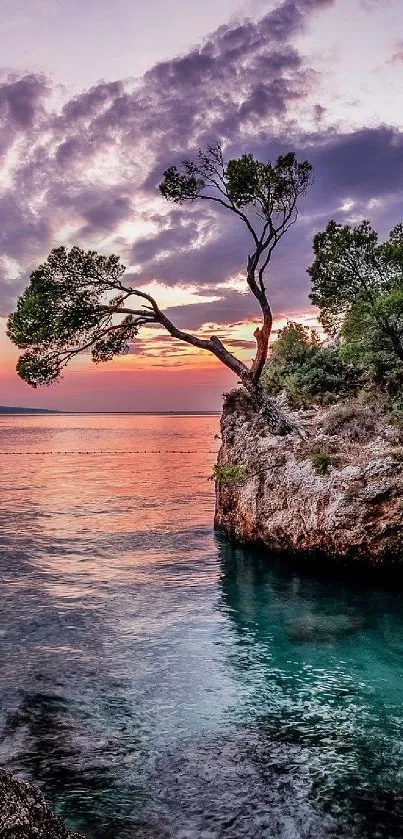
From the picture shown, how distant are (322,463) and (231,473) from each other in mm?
4801

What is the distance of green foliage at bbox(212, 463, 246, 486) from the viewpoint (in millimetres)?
24184

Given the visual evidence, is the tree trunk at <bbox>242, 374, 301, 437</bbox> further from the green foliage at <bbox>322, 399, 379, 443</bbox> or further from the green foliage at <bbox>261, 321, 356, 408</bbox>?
the green foliage at <bbox>261, 321, 356, 408</bbox>

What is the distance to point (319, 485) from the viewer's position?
2045 cm

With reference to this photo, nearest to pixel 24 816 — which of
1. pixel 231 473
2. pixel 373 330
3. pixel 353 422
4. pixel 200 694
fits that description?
pixel 200 694

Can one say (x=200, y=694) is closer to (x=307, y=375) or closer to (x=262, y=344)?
(x=262, y=344)

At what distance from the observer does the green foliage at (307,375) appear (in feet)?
90.6

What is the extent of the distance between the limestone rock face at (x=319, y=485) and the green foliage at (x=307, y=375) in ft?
5.72

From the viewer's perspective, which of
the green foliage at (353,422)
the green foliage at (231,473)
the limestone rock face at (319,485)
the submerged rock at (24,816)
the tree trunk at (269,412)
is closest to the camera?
the submerged rock at (24,816)

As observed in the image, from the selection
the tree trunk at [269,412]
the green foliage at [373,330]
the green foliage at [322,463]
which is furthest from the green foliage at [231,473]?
the green foliage at [373,330]

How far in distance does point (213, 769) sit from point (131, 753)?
1.39m

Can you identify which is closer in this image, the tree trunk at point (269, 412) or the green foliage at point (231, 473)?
the green foliage at point (231, 473)

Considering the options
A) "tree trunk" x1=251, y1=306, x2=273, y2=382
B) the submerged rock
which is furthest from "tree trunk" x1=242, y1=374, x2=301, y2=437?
the submerged rock

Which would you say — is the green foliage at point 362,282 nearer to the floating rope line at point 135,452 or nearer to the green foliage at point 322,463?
the green foliage at point 322,463

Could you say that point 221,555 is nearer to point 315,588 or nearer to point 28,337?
point 315,588
